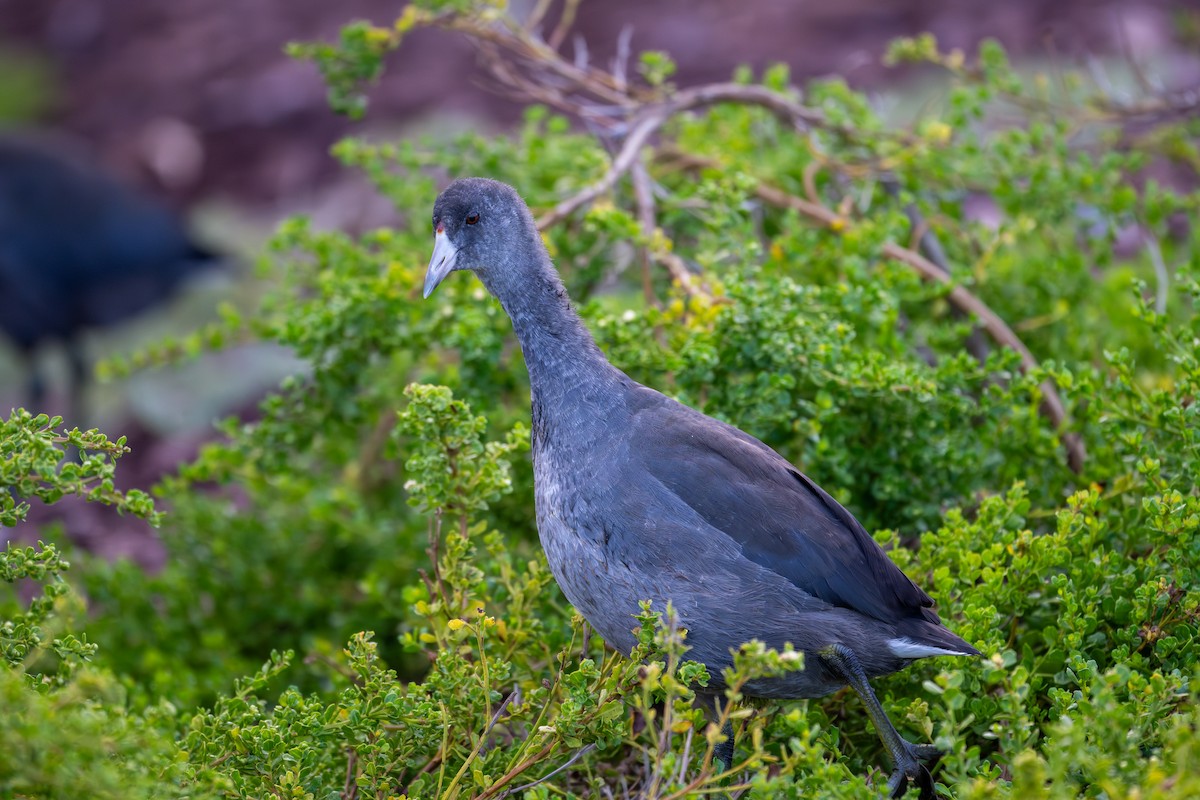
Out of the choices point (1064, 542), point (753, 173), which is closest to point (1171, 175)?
point (753, 173)

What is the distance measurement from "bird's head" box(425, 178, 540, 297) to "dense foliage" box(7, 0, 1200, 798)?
341 mm

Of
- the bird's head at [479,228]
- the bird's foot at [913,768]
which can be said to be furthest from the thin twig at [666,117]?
the bird's foot at [913,768]

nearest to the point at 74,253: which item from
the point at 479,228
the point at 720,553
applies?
the point at 479,228

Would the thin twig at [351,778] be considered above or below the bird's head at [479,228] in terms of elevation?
below

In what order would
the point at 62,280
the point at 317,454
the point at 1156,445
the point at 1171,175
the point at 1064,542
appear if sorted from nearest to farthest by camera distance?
the point at 1064,542 → the point at 1156,445 → the point at 317,454 → the point at 62,280 → the point at 1171,175

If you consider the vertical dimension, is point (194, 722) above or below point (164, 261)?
below

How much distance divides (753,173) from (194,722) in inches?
112

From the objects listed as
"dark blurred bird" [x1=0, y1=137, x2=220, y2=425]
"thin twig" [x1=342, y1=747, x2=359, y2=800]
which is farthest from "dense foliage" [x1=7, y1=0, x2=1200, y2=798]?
"dark blurred bird" [x1=0, y1=137, x2=220, y2=425]

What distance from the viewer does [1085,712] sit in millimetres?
2410

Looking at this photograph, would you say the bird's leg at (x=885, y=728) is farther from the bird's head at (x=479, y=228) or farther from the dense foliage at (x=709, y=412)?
the bird's head at (x=479, y=228)

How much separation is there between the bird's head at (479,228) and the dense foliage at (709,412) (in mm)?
341

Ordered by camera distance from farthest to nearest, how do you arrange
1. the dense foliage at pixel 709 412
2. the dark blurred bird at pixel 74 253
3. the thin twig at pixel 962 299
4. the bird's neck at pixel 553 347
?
the dark blurred bird at pixel 74 253 → the thin twig at pixel 962 299 → the bird's neck at pixel 553 347 → the dense foliage at pixel 709 412

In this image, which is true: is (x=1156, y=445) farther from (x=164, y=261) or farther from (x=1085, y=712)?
(x=164, y=261)

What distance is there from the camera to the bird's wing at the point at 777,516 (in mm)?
2885
